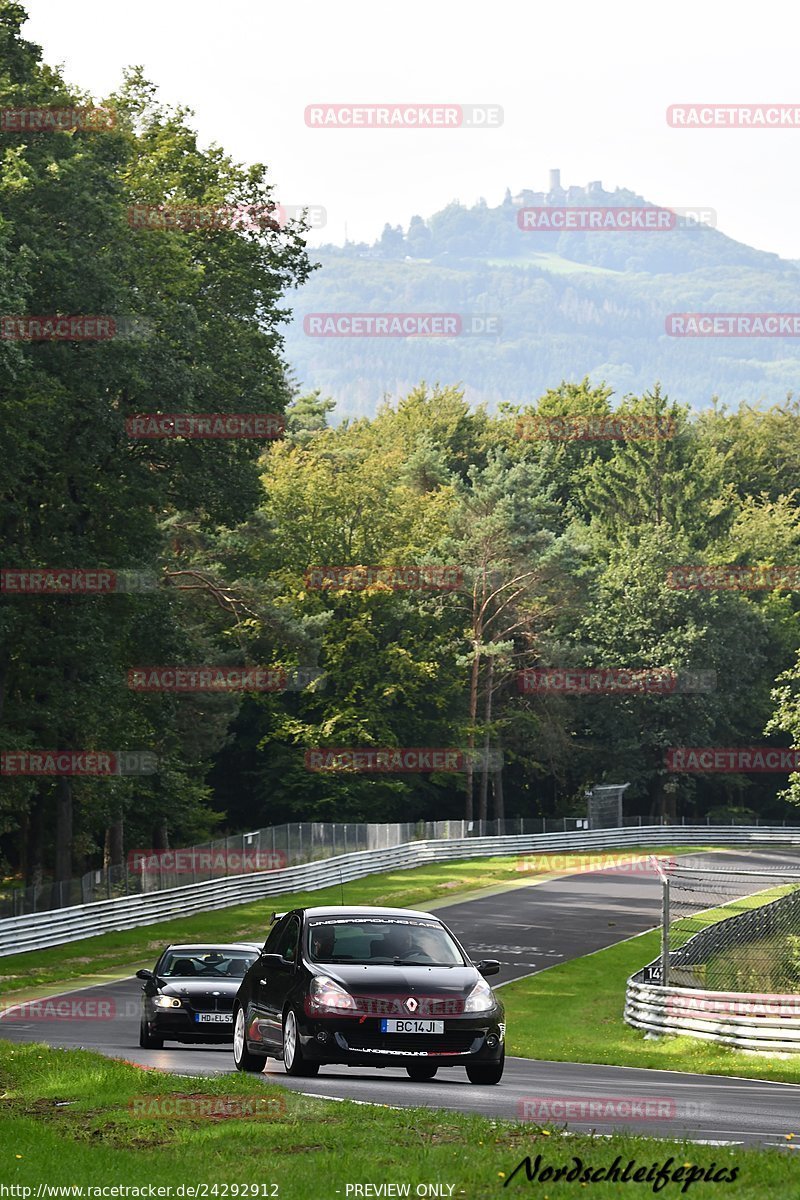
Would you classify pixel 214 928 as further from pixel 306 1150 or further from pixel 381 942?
pixel 306 1150

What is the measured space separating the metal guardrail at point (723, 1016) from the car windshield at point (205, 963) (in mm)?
6905

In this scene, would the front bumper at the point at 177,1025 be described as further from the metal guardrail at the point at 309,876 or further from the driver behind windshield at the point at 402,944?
the metal guardrail at the point at 309,876

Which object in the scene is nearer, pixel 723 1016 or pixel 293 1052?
pixel 293 1052

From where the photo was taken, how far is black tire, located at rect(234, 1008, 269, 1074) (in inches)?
656

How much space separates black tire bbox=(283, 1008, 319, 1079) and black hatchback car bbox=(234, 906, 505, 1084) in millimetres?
11

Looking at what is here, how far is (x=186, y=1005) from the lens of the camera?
70.4 ft

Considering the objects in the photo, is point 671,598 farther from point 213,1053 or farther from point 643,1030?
point 213,1053

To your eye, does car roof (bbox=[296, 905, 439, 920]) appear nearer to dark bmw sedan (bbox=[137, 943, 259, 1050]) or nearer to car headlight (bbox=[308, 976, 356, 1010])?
car headlight (bbox=[308, 976, 356, 1010])

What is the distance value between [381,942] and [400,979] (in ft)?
2.94

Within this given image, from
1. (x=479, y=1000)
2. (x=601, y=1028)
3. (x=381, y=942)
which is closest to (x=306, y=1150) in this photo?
(x=479, y=1000)

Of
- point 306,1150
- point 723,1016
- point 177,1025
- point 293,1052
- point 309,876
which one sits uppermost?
point 306,1150

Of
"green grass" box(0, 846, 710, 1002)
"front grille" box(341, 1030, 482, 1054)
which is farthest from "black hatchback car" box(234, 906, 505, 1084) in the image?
"green grass" box(0, 846, 710, 1002)

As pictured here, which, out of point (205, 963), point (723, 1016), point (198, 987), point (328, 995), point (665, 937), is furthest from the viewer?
point (665, 937)

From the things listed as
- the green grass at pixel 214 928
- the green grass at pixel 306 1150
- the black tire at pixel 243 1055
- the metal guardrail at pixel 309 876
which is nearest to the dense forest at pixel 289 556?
the metal guardrail at pixel 309 876
